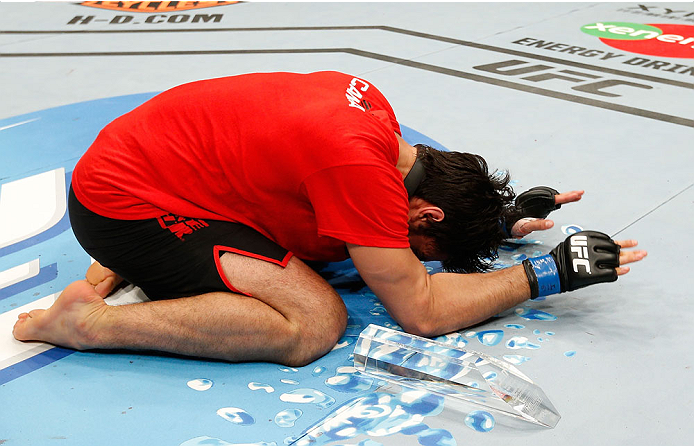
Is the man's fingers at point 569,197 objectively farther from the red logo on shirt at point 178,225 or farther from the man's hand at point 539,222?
the red logo on shirt at point 178,225

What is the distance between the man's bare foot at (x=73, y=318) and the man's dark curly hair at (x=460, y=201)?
959 mm

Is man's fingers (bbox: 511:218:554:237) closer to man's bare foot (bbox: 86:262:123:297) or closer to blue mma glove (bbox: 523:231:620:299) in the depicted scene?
blue mma glove (bbox: 523:231:620:299)

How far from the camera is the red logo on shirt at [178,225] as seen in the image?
2.05 metres

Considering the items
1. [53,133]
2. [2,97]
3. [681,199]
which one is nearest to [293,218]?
[681,199]

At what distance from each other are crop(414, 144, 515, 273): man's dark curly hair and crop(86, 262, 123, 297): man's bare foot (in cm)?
102

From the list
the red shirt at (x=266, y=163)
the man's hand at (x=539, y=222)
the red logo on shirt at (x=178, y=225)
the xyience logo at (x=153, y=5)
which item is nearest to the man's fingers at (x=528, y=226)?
the man's hand at (x=539, y=222)

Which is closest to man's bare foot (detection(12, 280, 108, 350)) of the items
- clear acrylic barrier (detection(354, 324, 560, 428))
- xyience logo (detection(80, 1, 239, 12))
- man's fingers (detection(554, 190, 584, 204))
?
clear acrylic barrier (detection(354, 324, 560, 428))

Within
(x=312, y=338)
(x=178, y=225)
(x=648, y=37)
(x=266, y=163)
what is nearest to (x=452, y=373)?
(x=312, y=338)

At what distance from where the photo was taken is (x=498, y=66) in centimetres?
450

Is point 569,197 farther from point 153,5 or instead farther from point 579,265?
point 153,5

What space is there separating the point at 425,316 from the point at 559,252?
45 centimetres

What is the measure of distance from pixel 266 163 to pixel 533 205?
1068 millimetres

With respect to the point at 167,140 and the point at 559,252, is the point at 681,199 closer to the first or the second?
the point at 559,252

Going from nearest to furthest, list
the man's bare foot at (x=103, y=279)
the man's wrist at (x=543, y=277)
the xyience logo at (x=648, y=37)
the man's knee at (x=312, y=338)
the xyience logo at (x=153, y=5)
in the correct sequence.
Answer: the man's knee at (x=312, y=338)
the man's wrist at (x=543, y=277)
the man's bare foot at (x=103, y=279)
the xyience logo at (x=648, y=37)
the xyience logo at (x=153, y=5)
